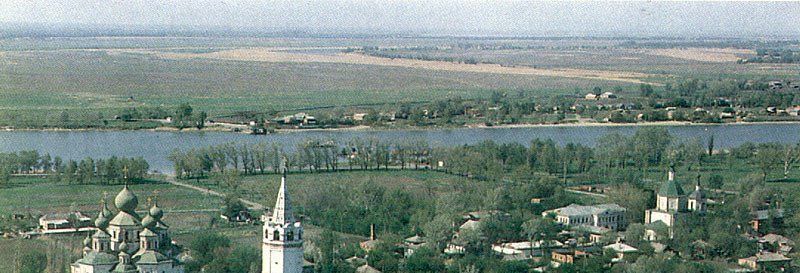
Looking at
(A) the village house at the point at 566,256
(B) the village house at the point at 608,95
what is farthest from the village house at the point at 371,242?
(B) the village house at the point at 608,95

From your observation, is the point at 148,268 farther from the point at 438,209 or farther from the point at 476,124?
the point at 476,124

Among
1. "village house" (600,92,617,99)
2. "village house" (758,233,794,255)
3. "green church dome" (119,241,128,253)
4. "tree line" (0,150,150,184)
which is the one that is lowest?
"village house" (758,233,794,255)

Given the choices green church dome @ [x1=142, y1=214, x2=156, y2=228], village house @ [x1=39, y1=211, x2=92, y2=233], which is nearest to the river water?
village house @ [x1=39, y1=211, x2=92, y2=233]

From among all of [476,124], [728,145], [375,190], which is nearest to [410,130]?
[476,124]

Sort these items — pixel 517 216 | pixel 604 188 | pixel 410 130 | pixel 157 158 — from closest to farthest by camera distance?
pixel 517 216 → pixel 604 188 → pixel 157 158 → pixel 410 130

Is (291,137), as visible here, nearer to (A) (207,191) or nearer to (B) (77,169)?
(B) (77,169)

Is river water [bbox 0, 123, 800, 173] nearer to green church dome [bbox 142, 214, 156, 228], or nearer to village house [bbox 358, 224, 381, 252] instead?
village house [bbox 358, 224, 381, 252]

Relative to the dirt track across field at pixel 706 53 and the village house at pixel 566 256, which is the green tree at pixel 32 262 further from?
the dirt track across field at pixel 706 53
